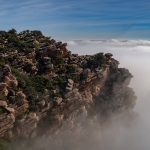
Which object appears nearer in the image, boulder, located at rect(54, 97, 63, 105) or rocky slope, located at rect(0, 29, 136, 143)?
rocky slope, located at rect(0, 29, 136, 143)

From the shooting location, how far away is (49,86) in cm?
7856

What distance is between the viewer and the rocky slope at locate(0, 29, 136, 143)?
2869 inches

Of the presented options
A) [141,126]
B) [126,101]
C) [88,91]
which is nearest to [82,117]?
[88,91]

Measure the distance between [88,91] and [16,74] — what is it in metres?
11.0

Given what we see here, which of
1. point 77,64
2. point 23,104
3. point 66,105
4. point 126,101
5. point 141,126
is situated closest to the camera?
point 23,104

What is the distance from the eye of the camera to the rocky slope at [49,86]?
72.9 meters

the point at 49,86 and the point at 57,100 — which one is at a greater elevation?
the point at 49,86

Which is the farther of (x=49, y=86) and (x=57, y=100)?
(x=49, y=86)

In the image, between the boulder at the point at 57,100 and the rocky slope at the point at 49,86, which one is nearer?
the rocky slope at the point at 49,86

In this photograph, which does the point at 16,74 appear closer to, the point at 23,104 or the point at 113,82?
the point at 23,104

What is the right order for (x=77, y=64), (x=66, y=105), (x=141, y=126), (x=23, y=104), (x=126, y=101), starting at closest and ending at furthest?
1. (x=23, y=104)
2. (x=66, y=105)
3. (x=77, y=64)
4. (x=126, y=101)
5. (x=141, y=126)

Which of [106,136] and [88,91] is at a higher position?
[88,91]

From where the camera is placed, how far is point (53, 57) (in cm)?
8388

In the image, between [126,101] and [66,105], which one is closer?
[66,105]
